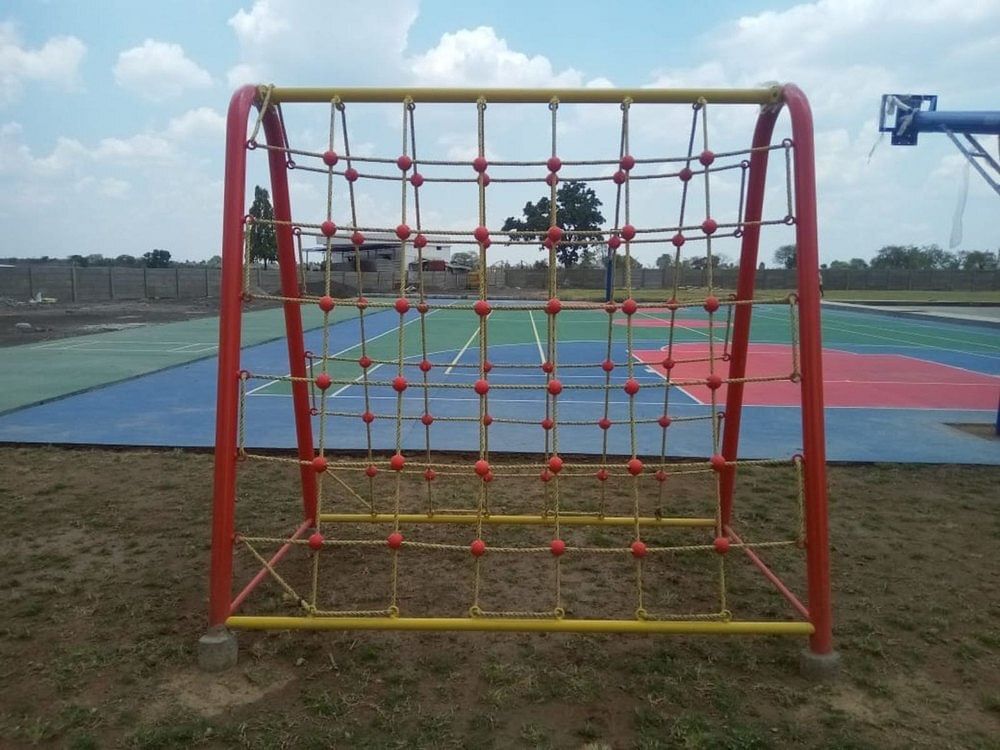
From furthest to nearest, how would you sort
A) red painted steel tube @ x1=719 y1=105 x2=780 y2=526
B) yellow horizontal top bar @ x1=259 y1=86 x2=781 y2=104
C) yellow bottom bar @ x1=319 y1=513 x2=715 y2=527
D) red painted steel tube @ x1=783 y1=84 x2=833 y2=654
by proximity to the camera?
yellow bottom bar @ x1=319 y1=513 x2=715 y2=527
red painted steel tube @ x1=719 y1=105 x2=780 y2=526
yellow horizontal top bar @ x1=259 y1=86 x2=781 y2=104
red painted steel tube @ x1=783 y1=84 x2=833 y2=654

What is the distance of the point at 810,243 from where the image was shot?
290 cm

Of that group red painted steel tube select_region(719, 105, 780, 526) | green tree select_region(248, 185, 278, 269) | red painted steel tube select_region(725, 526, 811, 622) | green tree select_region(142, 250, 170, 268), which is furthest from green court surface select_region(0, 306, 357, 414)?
green tree select_region(142, 250, 170, 268)

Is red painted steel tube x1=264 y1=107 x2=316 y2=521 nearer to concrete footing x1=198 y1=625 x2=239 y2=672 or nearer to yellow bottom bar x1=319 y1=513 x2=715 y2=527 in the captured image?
yellow bottom bar x1=319 y1=513 x2=715 y2=527

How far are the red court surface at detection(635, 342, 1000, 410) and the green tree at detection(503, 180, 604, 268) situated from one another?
1.72 m

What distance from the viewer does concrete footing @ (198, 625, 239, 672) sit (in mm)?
2947

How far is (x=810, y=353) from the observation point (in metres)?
2.87

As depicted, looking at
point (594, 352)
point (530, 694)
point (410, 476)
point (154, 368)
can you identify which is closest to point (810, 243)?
point (530, 694)

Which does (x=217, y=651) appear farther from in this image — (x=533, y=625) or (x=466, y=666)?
(x=533, y=625)

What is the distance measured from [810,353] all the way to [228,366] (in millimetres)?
2276

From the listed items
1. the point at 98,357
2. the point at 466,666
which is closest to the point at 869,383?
the point at 466,666

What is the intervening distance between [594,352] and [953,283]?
41.8m

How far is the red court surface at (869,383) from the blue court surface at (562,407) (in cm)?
3

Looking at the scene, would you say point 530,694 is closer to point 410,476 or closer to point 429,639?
point 429,639

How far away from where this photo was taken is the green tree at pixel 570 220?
142 inches
